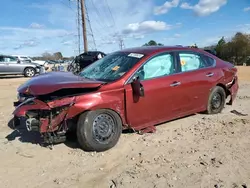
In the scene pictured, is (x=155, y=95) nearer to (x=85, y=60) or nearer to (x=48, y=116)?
(x=48, y=116)

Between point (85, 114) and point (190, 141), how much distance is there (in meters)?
1.73

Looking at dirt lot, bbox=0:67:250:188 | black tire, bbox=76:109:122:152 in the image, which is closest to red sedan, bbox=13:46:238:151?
black tire, bbox=76:109:122:152

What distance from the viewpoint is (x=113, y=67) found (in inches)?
202

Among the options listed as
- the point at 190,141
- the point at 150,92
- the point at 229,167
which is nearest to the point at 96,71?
the point at 150,92

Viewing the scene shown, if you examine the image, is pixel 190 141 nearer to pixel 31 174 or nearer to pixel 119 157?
pixel 119 157

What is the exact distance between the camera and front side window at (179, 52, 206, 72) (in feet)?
18.3

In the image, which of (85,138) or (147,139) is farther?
(147,139)

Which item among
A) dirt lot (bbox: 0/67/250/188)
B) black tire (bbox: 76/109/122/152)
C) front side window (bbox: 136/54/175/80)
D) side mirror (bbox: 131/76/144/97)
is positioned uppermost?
front side window (bbox: 136/54/175/80)

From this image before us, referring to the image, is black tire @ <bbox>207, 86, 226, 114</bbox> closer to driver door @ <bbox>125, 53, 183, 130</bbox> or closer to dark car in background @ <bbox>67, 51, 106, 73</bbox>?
driver door @ <bbox>125, 53, 183, 130</bbox>

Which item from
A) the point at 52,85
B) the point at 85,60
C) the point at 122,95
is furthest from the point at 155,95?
the point at 85,60

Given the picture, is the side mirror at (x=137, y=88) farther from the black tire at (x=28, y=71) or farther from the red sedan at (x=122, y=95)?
the black tire at (x=28, y=71)

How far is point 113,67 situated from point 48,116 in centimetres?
151

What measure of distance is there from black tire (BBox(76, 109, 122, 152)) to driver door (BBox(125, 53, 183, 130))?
0.31 meters

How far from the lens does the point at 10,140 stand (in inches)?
197
